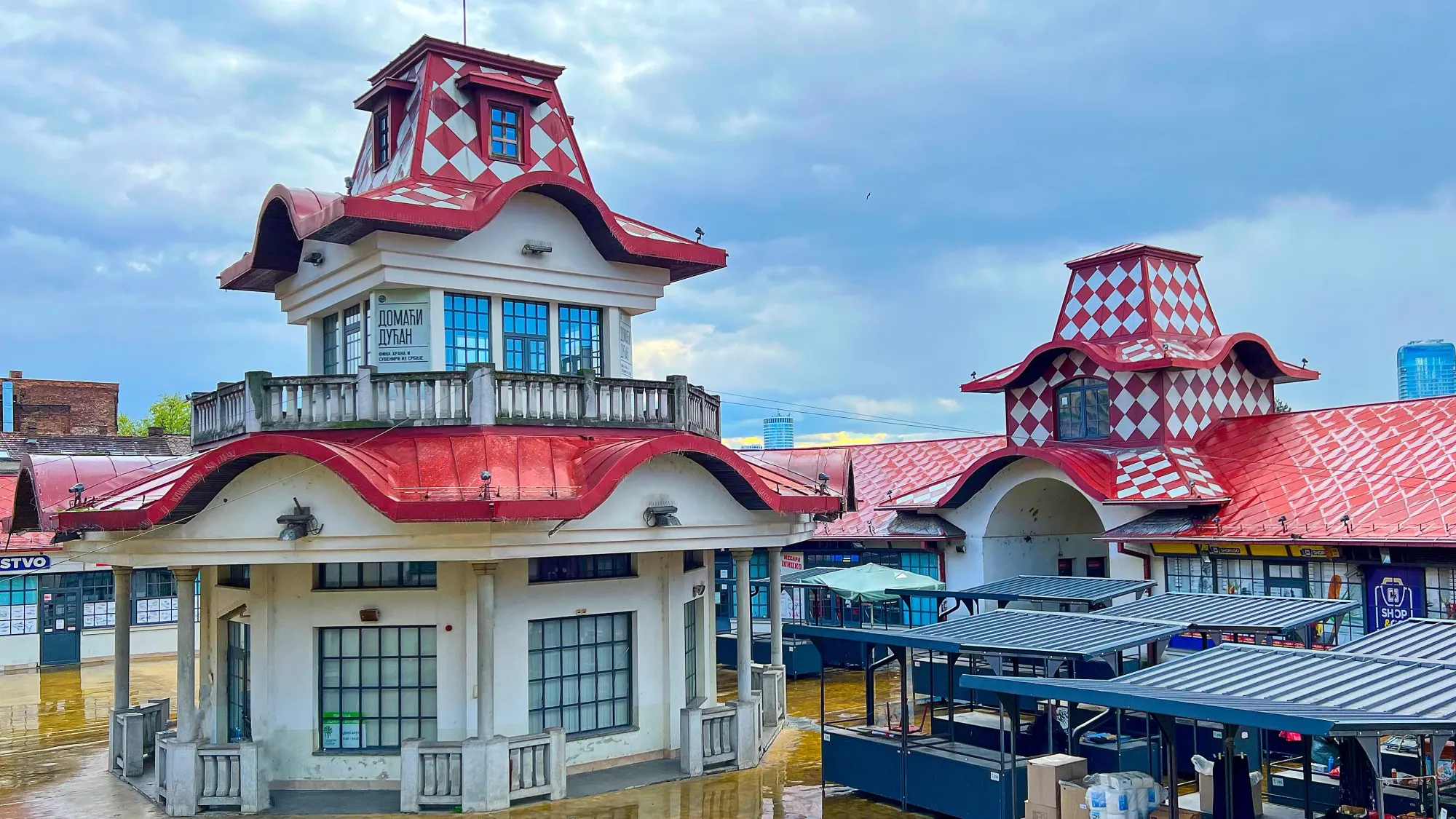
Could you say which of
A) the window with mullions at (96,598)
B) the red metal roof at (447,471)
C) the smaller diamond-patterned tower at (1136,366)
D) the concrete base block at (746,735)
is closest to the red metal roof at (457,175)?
the red metal roof at (447,471)

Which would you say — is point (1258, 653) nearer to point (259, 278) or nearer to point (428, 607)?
point (428, 607)

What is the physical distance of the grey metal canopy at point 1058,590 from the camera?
1972 cm

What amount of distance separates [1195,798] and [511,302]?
1142cm

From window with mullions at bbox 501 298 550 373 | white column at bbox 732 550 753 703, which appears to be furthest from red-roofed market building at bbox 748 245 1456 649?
window with mullions at bbox 501 298 550 373

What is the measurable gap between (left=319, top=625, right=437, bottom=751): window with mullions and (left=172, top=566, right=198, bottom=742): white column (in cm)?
157

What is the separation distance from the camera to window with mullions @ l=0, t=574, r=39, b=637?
30.1 m

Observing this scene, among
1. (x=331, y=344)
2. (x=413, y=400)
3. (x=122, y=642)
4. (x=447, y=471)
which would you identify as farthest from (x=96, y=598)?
(x=447, y=471)

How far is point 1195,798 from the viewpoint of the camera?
12.7 m

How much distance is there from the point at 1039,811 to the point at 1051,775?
43 centimetres

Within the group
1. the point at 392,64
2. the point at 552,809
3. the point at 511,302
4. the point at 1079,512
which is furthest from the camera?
the point at 1079,512

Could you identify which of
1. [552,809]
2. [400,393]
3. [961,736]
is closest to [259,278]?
[400,393]

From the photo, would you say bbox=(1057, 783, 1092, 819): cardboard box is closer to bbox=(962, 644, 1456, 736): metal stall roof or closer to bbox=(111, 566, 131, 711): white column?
bbox=(962, 644, 1456, 736): metal stall roof

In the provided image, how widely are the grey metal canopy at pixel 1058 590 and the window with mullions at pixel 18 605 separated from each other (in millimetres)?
23418

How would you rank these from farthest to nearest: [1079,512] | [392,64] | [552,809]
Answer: [1079,512] → [392,64] → [552,809]
